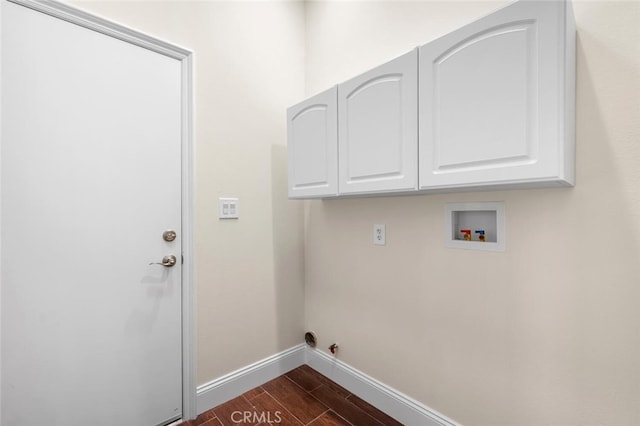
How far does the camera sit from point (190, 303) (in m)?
1.68

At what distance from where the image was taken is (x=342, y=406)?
70.0 inches

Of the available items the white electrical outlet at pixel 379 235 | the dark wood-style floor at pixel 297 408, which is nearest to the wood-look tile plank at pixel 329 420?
the dark wood-style floor at pixel 297 408

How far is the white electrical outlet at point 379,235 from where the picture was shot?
1740 mm

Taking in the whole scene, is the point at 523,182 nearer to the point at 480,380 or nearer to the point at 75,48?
the point at 480,380

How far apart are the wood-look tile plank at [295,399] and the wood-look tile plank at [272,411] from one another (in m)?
0.03

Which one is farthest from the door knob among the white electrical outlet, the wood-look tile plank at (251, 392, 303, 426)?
the white electrical outlet

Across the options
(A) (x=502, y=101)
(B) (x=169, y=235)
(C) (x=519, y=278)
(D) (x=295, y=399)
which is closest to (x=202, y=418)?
(D) (x=295, y=399)

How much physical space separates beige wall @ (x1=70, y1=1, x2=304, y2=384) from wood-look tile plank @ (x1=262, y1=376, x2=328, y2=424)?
0.20m

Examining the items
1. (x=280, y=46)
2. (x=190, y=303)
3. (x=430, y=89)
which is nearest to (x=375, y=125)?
(x=430, y=89)

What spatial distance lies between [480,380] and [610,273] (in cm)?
71

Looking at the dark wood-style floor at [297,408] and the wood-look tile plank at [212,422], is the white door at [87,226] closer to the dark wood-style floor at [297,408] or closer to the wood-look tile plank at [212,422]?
the wood-look tile plank at [212,422]

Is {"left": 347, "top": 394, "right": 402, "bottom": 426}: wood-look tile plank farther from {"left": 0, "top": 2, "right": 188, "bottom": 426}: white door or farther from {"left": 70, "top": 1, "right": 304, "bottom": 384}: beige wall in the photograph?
{"left": 0, "top": 2, "right": 188, "bottom": 426}: white door

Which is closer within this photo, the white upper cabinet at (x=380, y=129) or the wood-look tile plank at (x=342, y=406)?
the white upper cabinet at (x=380, y=129)

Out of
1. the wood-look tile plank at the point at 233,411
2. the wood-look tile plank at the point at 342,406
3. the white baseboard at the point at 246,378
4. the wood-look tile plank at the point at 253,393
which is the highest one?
the white baseboard at the point at 246,378
